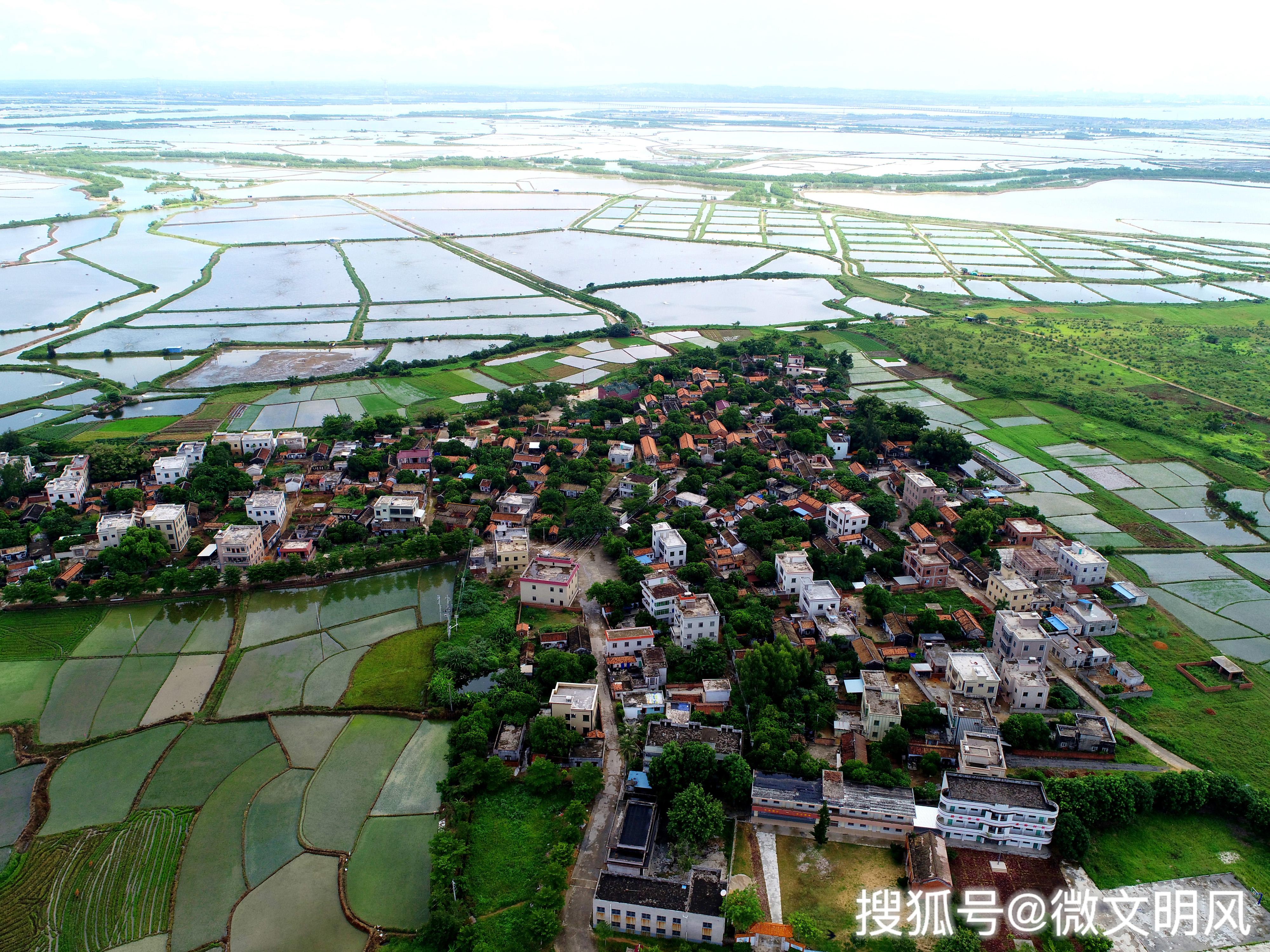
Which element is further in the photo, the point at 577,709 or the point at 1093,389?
the point at 1093,389

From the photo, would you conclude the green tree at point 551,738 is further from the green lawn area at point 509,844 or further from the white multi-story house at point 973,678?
the white multi-story house at point 973,678

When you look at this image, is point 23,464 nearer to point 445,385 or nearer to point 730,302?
point 445,385

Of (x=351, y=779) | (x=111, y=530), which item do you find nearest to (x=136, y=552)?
→ (x=111, y=530)

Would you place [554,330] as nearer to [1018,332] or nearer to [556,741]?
[1018,332]

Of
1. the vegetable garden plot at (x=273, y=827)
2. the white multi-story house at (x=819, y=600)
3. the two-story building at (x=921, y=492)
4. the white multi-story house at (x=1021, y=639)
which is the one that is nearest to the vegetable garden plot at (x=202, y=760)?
the vegetable garden plot at (x=273, y=827)

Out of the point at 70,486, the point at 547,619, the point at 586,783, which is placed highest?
the point at 70,486
